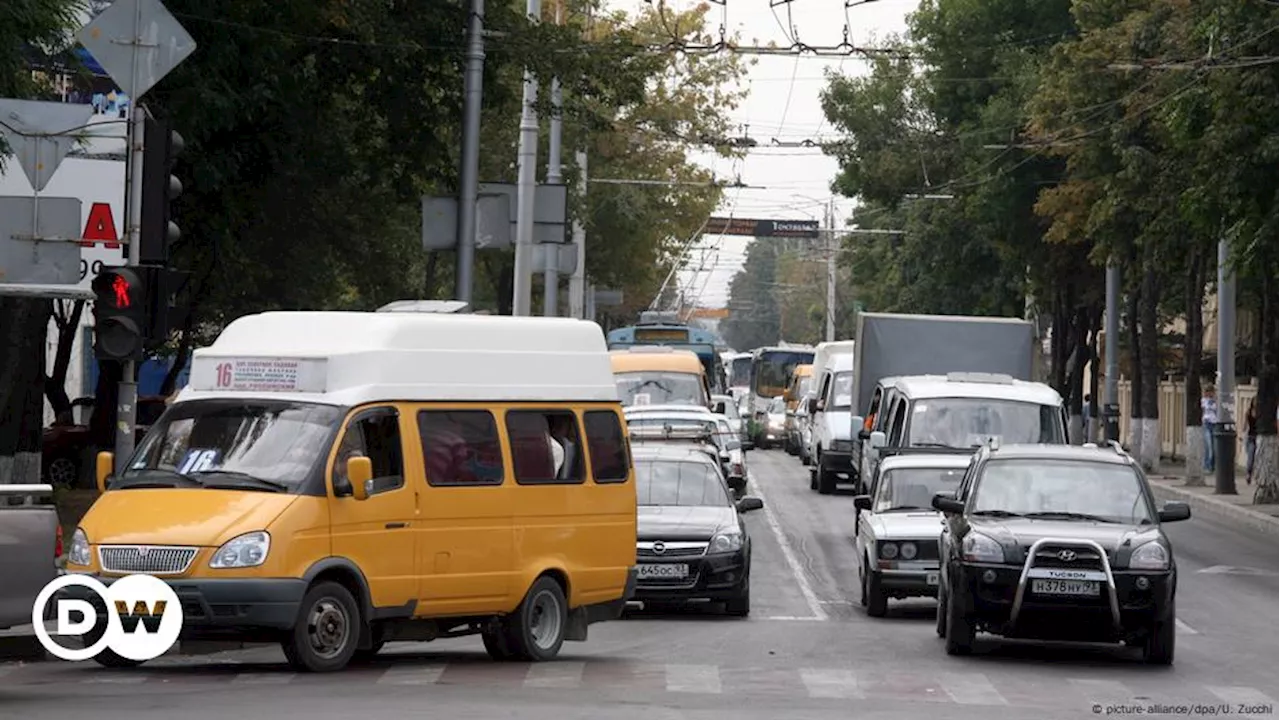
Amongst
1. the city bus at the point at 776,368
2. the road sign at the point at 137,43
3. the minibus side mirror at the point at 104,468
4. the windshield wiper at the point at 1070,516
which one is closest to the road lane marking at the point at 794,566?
the windshield wiper at the point at 1070,516

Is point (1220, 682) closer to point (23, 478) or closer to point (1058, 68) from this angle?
point (23, 478)

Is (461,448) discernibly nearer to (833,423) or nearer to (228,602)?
(228,602)

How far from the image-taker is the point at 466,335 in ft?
54.9

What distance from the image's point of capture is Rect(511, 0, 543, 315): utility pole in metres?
33.8

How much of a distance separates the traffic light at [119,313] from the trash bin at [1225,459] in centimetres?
3062

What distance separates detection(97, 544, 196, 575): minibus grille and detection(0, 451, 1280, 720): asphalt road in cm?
73

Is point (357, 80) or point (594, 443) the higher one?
point (357, 80)

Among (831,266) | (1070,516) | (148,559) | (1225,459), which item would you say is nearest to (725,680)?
(1070,516)

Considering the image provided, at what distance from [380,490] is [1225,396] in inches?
1312

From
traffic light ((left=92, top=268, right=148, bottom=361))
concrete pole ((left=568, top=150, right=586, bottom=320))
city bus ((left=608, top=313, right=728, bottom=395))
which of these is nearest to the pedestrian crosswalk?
traffic light ((left=92, top=268, right=148, bottom=361))

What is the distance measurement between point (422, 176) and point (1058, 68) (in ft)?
67.9

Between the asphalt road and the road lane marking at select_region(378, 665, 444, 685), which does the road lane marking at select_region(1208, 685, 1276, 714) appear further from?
the road lane marking at select_region(378, 665, 444, 685)

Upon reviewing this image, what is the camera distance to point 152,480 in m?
15.5

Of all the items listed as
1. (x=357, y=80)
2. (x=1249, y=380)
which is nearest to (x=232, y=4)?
(x=357, y=80)
